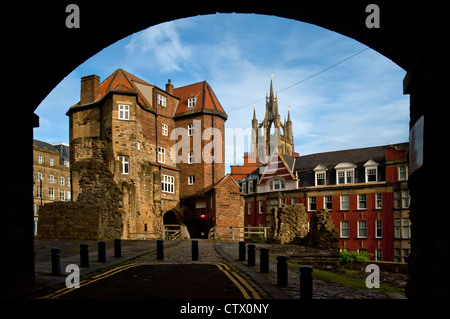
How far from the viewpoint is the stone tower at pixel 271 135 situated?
8100 centimetres

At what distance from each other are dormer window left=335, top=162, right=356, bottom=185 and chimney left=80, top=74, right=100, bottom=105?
2674 centimetres

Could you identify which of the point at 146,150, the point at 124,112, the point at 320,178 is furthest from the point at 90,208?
the point at 320,178

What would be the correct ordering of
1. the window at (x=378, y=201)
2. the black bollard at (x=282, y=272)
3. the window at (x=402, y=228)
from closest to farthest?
the black bollard at (x=282, y=272)
the window at (x=402, y=228)
the window at (x=378, y=201)

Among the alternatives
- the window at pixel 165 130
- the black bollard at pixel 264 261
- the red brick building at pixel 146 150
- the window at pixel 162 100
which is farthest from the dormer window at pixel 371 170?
the black bollard at pixel 264 261

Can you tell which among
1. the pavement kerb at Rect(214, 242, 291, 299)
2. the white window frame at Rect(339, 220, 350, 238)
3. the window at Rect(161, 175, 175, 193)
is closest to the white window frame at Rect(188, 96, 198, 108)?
the window at Rect(161, 175, 175, 193)

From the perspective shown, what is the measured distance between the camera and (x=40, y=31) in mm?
5137

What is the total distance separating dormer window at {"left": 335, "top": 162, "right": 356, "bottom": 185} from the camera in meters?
39.7

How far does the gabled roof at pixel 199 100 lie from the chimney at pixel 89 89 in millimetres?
9119

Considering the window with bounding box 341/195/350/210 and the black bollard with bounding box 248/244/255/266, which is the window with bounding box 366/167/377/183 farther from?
the black bollard with bounding box 248/244/255/266

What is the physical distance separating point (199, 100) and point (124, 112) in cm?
1059

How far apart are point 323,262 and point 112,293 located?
12.5 meters

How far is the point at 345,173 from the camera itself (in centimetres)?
4006

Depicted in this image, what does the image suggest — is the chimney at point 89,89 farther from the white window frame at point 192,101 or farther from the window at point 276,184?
the window at point 276,184
